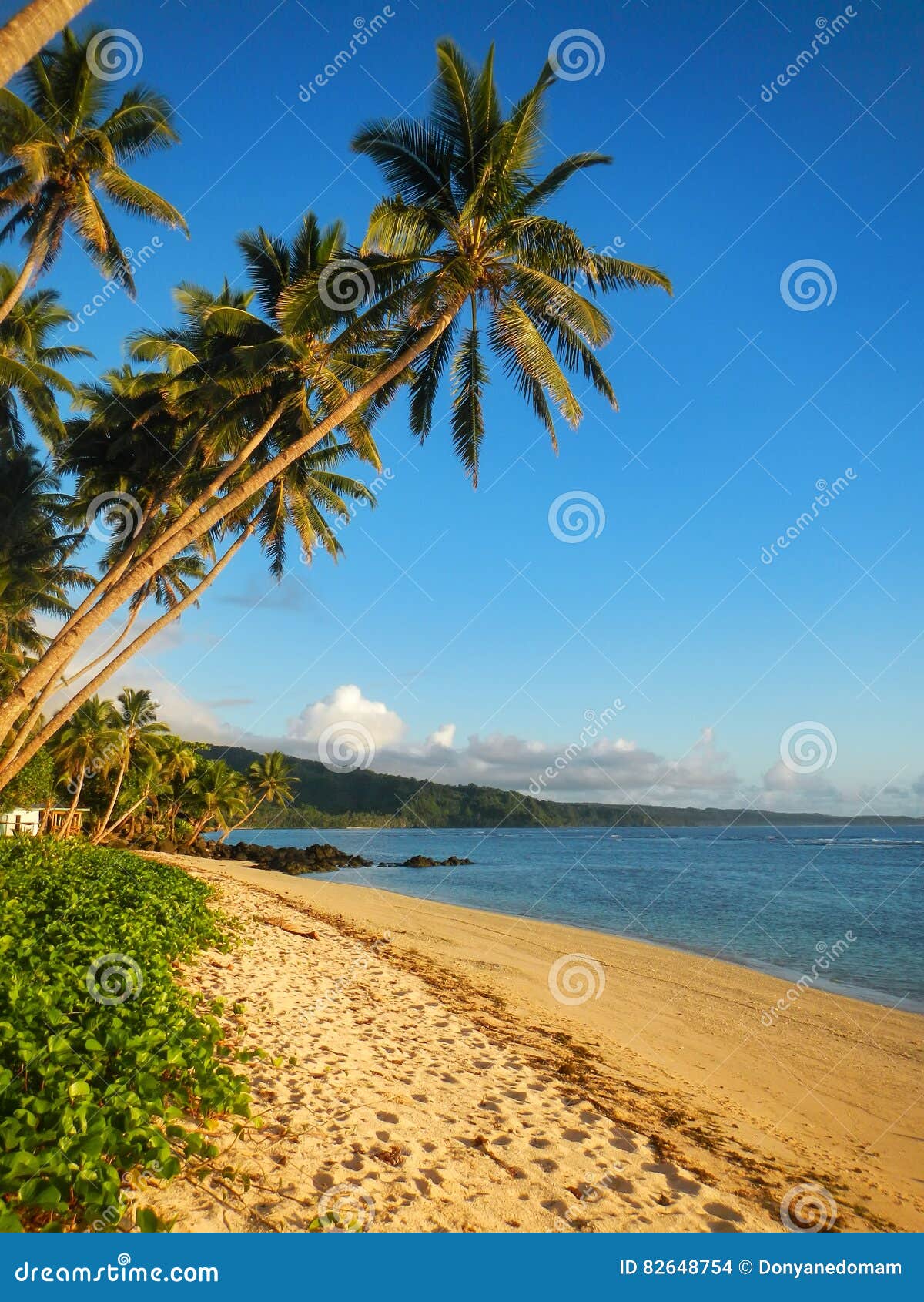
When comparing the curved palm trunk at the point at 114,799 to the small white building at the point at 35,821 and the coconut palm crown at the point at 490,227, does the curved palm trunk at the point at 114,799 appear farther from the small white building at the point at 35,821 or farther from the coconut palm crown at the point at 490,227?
the coconut palm crown at the point at 490,227

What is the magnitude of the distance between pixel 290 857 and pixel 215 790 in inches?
407

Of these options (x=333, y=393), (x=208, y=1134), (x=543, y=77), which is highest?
(x=543, y=77)

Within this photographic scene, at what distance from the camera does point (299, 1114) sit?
16.0 feet

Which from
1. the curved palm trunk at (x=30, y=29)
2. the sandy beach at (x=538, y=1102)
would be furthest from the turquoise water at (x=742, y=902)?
the curved palm trunk at (x=30, y=29)

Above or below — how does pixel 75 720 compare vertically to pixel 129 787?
above

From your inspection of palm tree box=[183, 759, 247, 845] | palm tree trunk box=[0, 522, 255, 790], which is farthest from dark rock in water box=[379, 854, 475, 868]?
palm tree trunk box=[0, 522, 255, 790]

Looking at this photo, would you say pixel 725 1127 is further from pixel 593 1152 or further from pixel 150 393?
pixel 150 393

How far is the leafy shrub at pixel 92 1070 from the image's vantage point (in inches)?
120

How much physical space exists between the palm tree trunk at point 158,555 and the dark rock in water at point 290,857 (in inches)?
1409

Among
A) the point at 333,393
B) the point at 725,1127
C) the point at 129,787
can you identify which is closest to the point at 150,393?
the point at 333,393

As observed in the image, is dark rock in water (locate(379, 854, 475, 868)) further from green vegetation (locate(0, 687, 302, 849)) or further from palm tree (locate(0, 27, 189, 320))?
palm tree (locate(0, 27, 189, 320))

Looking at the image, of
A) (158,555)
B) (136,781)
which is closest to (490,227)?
(158,555)

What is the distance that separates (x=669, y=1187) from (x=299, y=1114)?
2.44 m

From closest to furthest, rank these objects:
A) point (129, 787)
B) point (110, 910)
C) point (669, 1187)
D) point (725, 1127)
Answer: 1. point (669, 1187)
2. point (725, 1127)
3. point (110, 910)
4. point (129, 787)
